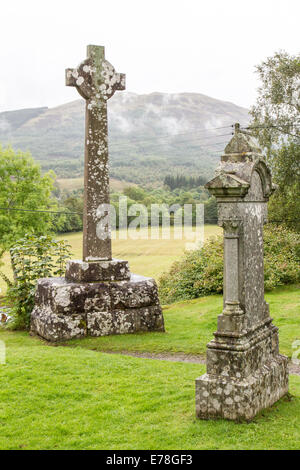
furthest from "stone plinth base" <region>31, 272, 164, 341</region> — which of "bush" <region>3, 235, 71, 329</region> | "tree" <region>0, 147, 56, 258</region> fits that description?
"tree" <region>0, 147, 56, 258</region>

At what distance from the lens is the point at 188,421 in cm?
603

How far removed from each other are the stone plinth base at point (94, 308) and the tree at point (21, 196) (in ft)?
83.5

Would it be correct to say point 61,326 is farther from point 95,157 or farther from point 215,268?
point 215,268

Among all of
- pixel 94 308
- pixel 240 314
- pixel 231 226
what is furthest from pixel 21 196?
pixel 240 314

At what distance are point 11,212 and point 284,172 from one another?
2096cm

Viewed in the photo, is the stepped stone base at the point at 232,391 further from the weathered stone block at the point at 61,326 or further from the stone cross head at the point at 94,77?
the stone cross head at the point at 94,77

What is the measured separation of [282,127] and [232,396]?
22149mm

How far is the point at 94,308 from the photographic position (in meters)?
11.3

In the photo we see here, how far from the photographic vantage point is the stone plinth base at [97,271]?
37.5 ft

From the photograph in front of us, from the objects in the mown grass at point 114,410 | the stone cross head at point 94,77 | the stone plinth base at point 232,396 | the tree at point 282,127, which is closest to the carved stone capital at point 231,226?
the stone plinth base at point 232,396

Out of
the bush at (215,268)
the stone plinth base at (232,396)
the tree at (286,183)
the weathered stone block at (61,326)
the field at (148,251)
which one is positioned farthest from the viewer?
the field at (148,251)

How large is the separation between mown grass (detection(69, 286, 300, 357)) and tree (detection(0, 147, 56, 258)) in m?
22.3

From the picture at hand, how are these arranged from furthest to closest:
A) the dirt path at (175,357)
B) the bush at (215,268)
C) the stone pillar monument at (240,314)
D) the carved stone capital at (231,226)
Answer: the bush at (215,268) < the dirt path at (175,357) < the carved stone capital at (231,226) < the stone pillar monument at (240,314)

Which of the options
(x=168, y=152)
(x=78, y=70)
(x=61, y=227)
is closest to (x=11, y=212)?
(x=61, y=227)
